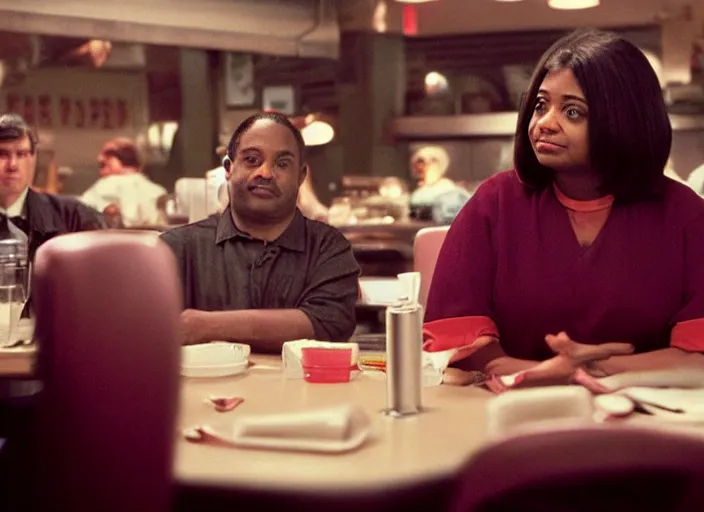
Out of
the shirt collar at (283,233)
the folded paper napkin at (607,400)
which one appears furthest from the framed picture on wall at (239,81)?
the folded paper napkin at (607,400)

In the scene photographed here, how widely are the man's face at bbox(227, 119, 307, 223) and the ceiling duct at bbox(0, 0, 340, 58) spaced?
1977 millimetres

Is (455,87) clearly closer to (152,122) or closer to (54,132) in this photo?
(152,122)

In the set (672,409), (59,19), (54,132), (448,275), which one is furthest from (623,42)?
(54,132)

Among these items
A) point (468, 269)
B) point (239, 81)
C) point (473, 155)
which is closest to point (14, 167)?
point (468, 269)

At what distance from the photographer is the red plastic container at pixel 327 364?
114cm

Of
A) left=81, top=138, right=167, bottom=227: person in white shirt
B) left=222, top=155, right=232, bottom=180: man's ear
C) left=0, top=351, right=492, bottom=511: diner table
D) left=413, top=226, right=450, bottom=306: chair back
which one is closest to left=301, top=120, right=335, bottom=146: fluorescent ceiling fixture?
left=81, top=138, right=167, bottom=227: person in white shirt

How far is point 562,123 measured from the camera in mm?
1092

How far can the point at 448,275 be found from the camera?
1.18 m

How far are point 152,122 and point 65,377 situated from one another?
10.8 ft

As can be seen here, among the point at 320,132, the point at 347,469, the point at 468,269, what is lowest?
the point at 347,469

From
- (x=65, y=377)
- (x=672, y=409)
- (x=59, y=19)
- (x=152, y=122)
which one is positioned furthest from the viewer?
(x=152, y=122)

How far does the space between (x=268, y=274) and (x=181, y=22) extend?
2261 mm

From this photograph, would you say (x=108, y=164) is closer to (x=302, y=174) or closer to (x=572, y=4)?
(x=572, y=4)

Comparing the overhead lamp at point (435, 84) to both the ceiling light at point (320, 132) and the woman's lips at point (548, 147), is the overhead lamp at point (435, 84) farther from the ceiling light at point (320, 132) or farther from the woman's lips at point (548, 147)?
the woman's lips at point (548, 147)
